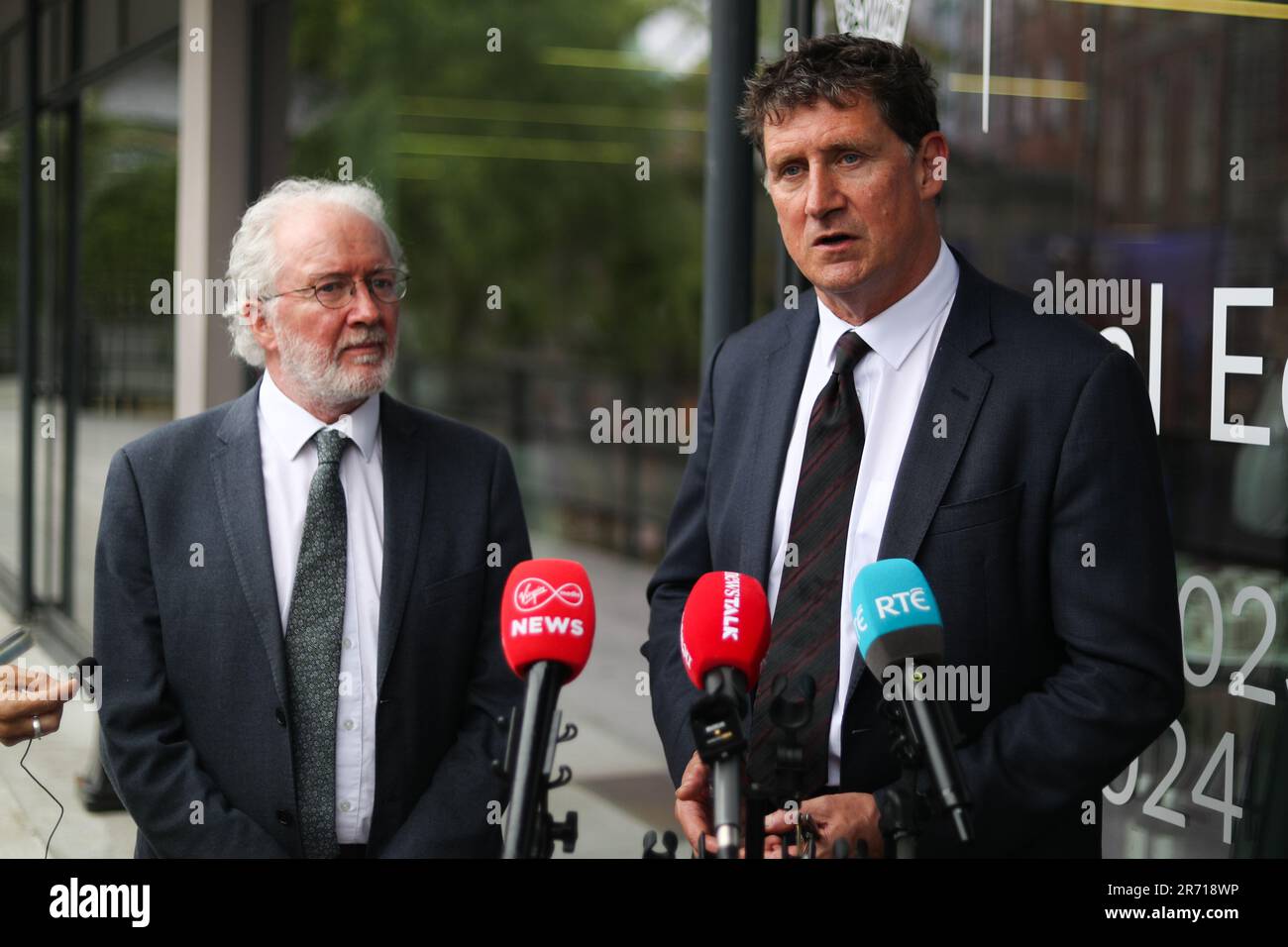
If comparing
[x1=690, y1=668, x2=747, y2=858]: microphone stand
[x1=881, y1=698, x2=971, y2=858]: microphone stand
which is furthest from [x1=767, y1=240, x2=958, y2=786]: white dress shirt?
[x1=690, y1=668, x2=747, y2=858]: microphone stand

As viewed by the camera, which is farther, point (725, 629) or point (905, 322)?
point (905, 322)

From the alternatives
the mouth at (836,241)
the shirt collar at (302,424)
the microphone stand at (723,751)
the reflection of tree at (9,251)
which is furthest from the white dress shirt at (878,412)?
the reflection of tree at (9,251)

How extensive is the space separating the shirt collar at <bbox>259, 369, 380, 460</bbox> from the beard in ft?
0.19

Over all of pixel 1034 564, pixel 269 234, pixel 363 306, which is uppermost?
pixel 269 234

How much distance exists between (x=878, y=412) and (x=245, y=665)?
4.00 ft

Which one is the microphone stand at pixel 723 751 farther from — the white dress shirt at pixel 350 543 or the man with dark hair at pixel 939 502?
the white dress shirt at pixel 350 543

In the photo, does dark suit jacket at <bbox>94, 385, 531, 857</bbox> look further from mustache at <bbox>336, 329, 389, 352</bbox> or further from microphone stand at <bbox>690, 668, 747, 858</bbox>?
microphone stand at <bbox>690, 668, 747, 858</bbox>

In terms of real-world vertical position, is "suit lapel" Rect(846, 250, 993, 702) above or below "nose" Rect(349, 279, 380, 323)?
below

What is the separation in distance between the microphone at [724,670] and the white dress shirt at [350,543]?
87 cm

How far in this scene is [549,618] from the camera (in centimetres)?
192

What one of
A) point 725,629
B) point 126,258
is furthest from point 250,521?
point 126,258

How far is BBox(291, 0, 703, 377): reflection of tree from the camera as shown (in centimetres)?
2286

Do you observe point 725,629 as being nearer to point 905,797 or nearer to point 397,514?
point 905,797

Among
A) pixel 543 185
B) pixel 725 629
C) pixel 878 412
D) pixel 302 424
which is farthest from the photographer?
pixel 543 185
